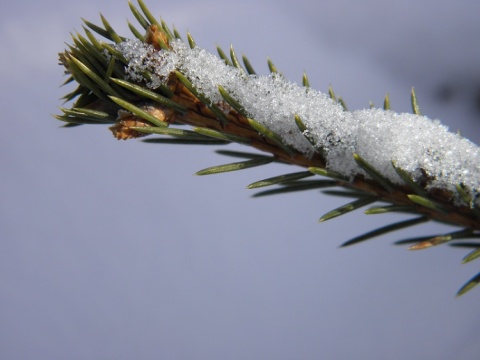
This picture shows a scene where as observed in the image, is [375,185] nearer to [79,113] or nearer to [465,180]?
[465,180]

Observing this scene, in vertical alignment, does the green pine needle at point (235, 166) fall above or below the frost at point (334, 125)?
below

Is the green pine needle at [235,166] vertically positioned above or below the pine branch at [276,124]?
below

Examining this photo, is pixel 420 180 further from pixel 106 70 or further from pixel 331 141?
pixel 106 70

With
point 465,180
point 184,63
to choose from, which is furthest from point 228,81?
point 465,180

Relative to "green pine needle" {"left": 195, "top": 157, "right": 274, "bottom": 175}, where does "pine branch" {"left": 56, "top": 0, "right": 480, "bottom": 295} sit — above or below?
above
